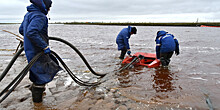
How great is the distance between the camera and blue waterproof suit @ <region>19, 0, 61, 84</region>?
284cm

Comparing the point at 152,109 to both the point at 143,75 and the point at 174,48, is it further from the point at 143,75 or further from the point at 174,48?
the point at 174,48

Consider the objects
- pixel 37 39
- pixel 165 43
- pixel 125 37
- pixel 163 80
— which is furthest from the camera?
pixel 125 37

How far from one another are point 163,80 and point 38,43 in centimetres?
386

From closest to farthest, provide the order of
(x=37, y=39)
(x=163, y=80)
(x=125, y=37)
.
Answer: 1. (x=37, y=39)
2. (x=163, y=80)
3. (x=125, y=37)

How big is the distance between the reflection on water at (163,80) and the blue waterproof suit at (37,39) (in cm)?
284

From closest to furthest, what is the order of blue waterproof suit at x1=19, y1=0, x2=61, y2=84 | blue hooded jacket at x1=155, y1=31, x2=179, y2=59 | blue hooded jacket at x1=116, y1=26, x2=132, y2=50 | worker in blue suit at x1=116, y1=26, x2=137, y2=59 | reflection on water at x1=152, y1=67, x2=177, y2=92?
blue waterproof suit at x1=19, y1=0, x2=61, y2=84 < reflection on water at x1=152, y1=67, x2=177, y2=92 < blue hooded jacket at x1=155, y1=31, x2=179, y2=59 < worker in blue suit at x1=116, y1=26, x2=137, y2=59 < blue hooded jacket at x1=116, y1=26, x2=132, y2=50

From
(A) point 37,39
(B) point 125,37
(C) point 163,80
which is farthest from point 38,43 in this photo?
(B) point 125,37

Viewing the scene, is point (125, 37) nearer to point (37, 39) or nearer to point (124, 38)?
point (124, 38)

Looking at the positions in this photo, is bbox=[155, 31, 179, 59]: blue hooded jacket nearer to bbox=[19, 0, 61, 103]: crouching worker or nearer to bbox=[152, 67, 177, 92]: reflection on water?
bbox=[152, 67, 177, 92]: reflection on water

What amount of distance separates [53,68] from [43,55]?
346mm

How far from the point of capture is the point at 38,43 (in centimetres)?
288

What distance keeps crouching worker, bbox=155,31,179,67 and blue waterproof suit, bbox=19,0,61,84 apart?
4317 mm

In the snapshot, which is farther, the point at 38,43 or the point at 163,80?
the point at 163,80

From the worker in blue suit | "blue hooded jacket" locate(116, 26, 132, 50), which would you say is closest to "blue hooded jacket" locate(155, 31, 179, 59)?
the worker in blue suit
